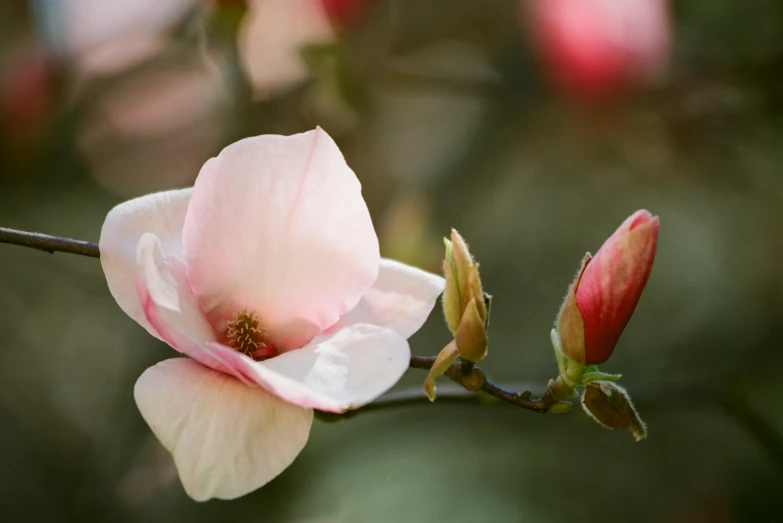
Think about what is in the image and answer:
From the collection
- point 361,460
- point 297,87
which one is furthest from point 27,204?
point 361,460

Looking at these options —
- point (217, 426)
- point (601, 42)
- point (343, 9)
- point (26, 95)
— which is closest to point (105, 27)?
point (26, 95)

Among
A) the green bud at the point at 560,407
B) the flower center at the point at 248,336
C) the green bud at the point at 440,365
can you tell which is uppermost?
the green bud at the point at 440,365

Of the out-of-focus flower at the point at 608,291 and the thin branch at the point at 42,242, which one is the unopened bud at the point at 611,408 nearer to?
the out-of-focus flower at the point at 608,291

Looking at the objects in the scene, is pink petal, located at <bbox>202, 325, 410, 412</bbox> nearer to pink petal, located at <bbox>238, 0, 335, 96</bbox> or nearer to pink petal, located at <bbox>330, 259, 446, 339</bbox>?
pink petal, located at <bbox>330, 259, 446, 339</bbox>

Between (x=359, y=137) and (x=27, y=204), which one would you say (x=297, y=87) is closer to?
(x=359, y=137)

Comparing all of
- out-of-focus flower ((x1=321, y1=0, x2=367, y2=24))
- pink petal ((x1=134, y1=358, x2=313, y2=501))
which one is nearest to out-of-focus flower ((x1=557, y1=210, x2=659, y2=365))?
pink petal ((x1=134, y1=358, x2=313, y2=501))

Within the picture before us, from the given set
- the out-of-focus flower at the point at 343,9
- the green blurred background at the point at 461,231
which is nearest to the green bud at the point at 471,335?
the green blurred background at the point at 461,231

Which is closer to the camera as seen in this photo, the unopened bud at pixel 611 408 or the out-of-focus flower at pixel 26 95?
the unopened bud at pixel 611 408
